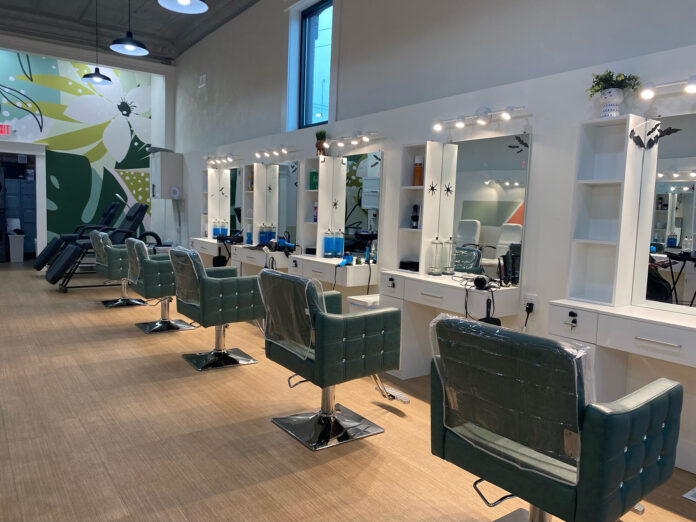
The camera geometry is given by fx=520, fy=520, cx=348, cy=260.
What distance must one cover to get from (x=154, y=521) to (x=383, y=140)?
3.77 meters

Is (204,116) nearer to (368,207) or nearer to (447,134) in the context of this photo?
(368,207)

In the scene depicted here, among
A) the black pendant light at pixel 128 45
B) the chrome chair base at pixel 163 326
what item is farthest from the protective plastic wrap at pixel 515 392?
the black pendant light at pixel 128 45

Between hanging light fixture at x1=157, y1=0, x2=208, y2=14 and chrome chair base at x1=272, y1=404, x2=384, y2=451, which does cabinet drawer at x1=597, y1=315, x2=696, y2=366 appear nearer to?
chrome chair base at x1=272, y1=404, x2=384, y2=451

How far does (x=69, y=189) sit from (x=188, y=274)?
8.35 metres

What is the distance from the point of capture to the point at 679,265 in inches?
118

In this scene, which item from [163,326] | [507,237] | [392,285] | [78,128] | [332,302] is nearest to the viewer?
[332,302]

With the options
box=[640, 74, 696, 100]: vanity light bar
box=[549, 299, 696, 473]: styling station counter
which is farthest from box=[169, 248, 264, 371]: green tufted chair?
box=[640, 74, 696, 100]: vanity light bar

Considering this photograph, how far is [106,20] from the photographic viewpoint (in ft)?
30.4

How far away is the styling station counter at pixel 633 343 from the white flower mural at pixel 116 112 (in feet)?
35.6

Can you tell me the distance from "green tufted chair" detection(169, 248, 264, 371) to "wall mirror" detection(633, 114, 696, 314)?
2.73 meters

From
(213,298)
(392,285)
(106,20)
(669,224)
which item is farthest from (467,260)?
(106,20)

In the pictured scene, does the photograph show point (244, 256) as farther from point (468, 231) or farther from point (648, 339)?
point (648, 339)

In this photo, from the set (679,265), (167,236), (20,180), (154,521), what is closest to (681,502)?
(679,265)

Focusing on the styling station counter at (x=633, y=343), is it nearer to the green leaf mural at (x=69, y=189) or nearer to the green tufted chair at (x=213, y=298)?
the green tufted chair at (x=213, y=298)
